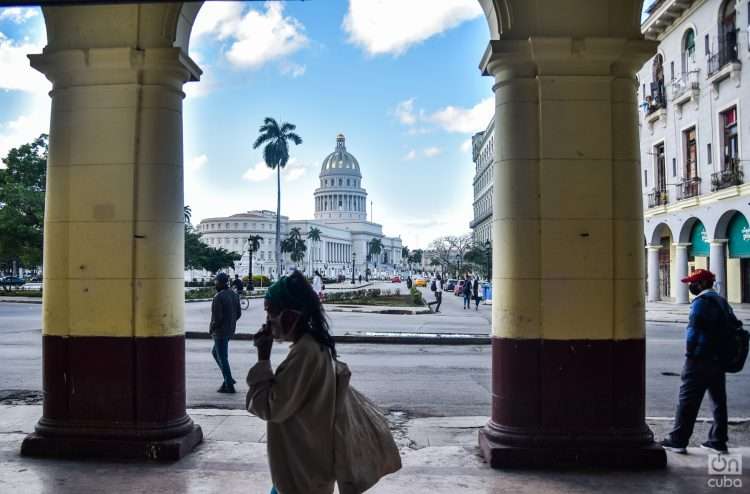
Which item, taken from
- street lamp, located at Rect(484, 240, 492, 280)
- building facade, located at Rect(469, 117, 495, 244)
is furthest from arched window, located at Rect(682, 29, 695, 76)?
building facade, located at Rect(469, 117, 495, 244)

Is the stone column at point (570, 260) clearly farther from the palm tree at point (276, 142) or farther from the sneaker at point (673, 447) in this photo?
the palm tree at point (276, 142)

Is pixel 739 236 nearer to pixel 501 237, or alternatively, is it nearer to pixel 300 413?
pixel 501 237

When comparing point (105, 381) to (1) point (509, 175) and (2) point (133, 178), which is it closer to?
(2) point (133, 178)

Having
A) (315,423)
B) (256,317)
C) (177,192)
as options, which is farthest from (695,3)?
(315,423)

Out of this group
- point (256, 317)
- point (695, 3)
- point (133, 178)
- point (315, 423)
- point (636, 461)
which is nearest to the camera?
point (315, 423)

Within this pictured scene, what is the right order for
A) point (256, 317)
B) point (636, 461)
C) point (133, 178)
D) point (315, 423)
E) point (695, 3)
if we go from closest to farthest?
point (315, 423) → point (636, 461) → point (133, 178) → point (256, 317) → point (695, 3)

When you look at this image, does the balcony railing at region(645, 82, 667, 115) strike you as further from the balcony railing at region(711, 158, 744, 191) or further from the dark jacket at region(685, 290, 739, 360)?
the dark jacket at region(685, 290, 739, 360)

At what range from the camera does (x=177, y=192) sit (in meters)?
6.05

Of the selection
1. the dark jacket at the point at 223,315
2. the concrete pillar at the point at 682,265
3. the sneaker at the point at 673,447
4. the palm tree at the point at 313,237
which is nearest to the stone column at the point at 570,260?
the sneaker at the point at 673,447

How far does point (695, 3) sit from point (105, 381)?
32422 millimetres

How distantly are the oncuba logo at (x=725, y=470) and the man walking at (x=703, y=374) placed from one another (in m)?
0.24

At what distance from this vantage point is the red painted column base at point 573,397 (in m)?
5.57

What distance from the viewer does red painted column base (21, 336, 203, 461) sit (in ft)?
18.9

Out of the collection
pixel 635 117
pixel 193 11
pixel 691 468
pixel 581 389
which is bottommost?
pixel 691 468
